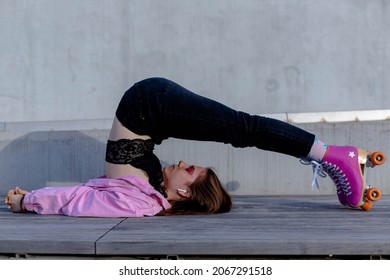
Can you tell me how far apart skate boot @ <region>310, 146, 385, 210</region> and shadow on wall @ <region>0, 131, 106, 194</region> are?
1.40 m

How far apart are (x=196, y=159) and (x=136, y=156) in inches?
32.8

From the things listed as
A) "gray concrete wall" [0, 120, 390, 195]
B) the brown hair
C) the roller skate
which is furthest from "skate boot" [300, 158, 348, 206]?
"gray concrete wall" [0, 120, 390, 195]

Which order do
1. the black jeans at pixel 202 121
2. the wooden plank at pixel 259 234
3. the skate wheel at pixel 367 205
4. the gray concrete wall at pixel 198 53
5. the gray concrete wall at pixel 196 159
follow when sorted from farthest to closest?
the gray concrete wall at pixel 198 53 < the gray concrete wall at pixel 196 159 < the skate wheel at pixel 367 205 < the black jeans at pixel 202 121 < the wooden plank at pixel 259 234

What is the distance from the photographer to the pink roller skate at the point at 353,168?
2.36 m

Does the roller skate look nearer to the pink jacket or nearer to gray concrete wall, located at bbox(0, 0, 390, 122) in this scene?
the pink jacket

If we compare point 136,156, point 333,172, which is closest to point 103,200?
point 136,156

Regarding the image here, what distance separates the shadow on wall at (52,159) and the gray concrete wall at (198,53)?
0.43 metres

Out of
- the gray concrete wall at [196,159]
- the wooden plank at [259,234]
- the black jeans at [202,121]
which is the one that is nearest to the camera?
the wooden plank at [259,234]

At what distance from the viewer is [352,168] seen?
2361 mm

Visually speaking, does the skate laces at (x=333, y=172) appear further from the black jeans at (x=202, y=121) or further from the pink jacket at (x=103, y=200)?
the pink jacket at (x=103, y=200)

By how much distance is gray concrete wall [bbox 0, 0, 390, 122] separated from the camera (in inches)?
146

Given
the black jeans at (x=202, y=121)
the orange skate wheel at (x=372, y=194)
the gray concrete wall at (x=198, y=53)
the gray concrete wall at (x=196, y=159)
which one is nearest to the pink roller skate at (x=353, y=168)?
the orange skate wheel at (x=372, y=194)

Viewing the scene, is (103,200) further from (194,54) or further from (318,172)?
(194,54)
